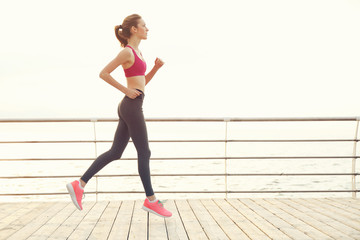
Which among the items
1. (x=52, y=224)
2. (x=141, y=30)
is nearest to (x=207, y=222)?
(x=52, y=224)

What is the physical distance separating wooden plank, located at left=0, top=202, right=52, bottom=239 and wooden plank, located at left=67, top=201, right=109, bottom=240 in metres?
0.43

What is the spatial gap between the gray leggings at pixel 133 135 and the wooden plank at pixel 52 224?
39 cm

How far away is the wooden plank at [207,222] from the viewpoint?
249cm

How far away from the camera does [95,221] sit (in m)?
2.92

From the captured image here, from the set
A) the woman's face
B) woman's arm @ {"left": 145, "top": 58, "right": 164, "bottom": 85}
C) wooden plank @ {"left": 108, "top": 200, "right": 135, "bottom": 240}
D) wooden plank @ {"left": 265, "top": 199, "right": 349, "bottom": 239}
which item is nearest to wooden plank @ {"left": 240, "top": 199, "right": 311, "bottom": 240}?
wooden plank @ {"left": 265, "top": 199, "right": 349, "bottom": 239}

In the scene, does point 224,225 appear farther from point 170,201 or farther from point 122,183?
point 122,183

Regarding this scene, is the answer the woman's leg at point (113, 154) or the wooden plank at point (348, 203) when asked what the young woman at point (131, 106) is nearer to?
the woman's leg at point (113, 154)

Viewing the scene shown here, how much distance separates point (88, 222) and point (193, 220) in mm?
805

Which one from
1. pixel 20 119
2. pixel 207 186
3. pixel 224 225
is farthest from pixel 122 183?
pixel 224 225

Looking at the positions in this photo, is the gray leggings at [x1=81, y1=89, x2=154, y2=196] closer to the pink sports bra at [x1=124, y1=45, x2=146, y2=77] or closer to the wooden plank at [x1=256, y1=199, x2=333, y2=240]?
the pink sports bra at [x1=124, y1=45, x2=146, y2=77]

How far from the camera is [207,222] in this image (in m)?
2.84

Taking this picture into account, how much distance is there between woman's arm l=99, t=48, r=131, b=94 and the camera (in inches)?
107

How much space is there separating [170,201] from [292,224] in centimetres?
131

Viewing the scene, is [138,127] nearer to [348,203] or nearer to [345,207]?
[345,207]
